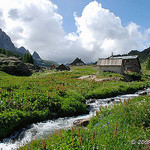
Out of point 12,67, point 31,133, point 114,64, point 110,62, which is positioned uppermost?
point 110,62

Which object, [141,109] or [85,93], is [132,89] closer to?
[85,93]

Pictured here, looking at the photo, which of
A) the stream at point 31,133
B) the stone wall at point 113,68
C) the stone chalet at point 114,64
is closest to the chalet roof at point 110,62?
the stone chalet at point 114,64

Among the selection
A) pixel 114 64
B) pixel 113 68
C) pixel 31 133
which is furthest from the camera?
pixel 113 68

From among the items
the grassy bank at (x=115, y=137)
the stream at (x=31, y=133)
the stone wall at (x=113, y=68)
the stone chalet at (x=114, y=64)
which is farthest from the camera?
the stone chalet at (x=114, y=64)

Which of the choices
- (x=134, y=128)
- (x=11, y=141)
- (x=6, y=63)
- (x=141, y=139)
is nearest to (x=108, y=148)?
(x=141, y=139)

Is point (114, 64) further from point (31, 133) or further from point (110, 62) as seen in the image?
point (31, 133)

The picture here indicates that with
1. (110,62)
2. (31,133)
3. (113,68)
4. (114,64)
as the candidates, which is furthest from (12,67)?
(31,133)

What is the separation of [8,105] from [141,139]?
28.0ft

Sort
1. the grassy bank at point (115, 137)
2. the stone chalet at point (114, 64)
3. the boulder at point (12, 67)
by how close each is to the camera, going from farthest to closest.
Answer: the boulder at point (12, 67) → the stone chalet at point (114, 64) → the grassy bank at point (115, 137)

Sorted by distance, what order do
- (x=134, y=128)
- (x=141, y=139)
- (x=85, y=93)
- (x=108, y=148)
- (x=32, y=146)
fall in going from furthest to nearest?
(x=85, y=93), (x=134, y=128), (x=32, y=146), (x=141, y=139), (x=108, y=148)

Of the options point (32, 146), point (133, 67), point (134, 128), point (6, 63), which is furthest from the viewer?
point (133, 67)

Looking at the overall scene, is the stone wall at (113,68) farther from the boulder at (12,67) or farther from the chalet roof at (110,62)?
the boulder at (12,67)

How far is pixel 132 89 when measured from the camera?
20.7 m

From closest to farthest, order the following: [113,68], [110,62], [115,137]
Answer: [115,137]
[113,68]
[110,62]
